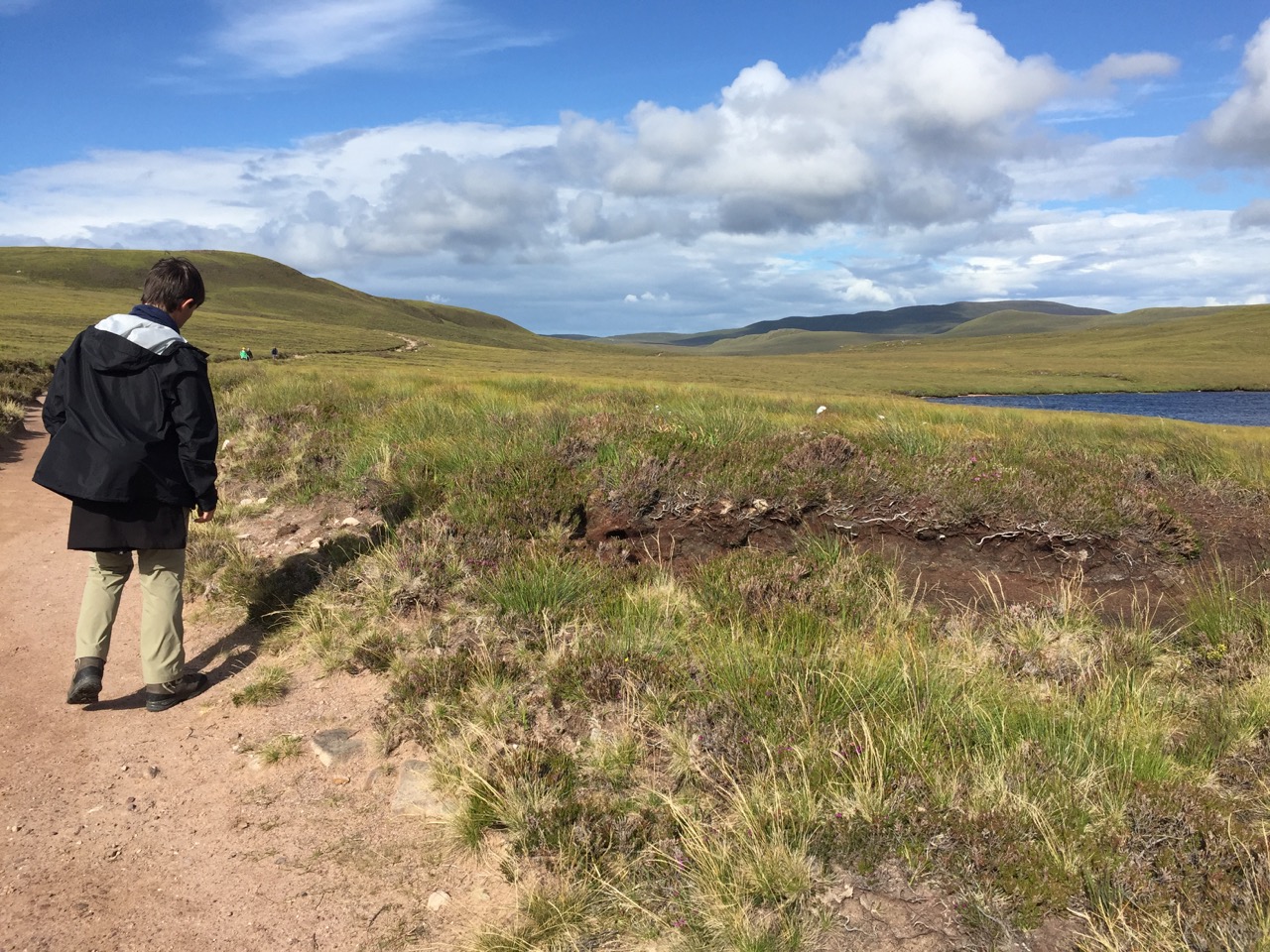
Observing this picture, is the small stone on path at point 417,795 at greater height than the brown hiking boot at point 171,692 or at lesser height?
greater

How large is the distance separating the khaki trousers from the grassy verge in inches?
34.1

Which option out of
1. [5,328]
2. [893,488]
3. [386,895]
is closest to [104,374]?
[386,895]

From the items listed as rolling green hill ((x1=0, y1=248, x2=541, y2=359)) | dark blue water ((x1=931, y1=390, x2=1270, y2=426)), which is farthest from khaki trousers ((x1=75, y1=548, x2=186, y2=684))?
rolling green hill ((x1=0, y1=248, x2=541, y2=359))

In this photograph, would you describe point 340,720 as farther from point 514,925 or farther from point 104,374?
point 104,374

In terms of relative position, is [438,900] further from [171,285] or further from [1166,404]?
[1166,404]

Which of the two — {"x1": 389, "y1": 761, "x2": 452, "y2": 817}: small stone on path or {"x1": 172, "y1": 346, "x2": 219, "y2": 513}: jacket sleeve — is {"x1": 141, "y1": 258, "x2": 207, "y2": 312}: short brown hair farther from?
{"x1": 389, "y1": 761, "x2": 452, "y2": 817}: small stone on path

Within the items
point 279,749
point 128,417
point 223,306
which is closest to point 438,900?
point 279,749

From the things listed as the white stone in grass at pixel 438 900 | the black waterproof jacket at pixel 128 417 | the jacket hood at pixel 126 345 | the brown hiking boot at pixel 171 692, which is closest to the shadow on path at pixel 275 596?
the brown hiking boot at pixel 171 692

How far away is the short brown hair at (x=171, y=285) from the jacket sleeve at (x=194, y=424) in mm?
369

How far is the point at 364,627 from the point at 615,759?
2.54 m

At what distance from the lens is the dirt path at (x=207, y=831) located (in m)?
3.17

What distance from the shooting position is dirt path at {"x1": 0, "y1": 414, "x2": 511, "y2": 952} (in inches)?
125

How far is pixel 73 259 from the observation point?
15850 cm

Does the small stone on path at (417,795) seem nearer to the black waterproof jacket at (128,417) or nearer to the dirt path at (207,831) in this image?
the dirt path at (207,831)
